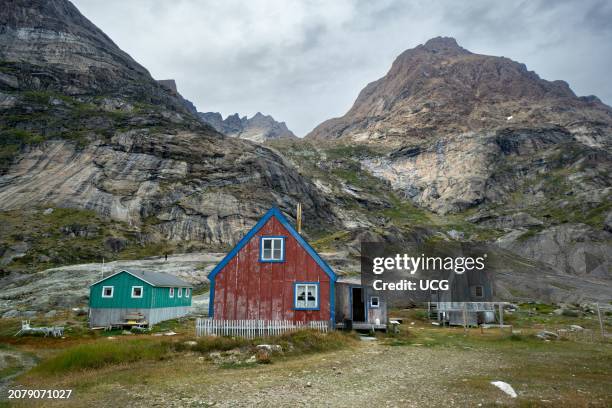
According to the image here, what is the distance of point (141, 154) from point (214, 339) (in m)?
111

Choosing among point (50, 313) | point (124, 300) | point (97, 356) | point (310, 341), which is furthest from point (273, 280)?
point (50, 313)

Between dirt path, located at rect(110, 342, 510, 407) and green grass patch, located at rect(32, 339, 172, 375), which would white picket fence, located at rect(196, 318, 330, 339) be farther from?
dirt path, located at rect(110, 342, 510, 407)

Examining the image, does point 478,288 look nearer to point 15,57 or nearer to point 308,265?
point 308,265

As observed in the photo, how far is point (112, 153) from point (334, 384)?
11948 centimetres

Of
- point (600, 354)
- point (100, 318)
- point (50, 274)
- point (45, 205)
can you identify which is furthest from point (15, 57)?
point (600, 354)

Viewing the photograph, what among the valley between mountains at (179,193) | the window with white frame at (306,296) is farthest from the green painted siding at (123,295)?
the window with white frame at (306,296)

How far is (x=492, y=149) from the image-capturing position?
197 meters

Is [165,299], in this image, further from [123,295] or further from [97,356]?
[97,356]

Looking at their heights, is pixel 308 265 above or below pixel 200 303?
above

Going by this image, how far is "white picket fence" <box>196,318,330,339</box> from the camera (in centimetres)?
2278

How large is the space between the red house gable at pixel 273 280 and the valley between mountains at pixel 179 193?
32.9 metres

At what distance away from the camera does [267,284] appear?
24906mm

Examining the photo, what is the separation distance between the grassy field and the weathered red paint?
349 centimetres

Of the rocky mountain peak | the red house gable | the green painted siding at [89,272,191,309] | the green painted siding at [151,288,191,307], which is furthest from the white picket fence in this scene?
the rocky mountain peak
